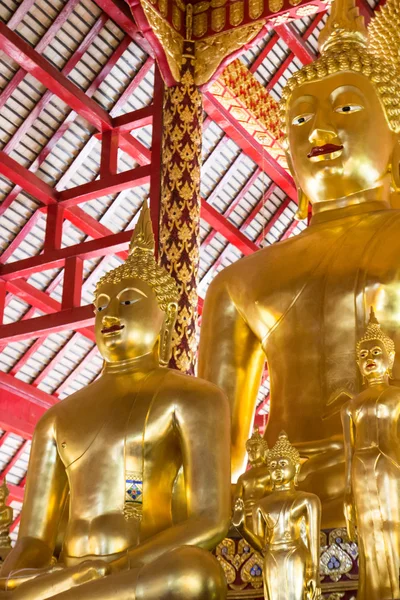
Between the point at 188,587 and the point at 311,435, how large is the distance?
2.58ft

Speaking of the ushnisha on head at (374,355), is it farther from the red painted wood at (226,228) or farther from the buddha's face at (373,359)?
the red painted wood at (226,228)

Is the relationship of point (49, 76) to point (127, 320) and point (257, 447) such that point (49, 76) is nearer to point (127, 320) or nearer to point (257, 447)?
point (127, 320)

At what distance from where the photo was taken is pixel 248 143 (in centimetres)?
974

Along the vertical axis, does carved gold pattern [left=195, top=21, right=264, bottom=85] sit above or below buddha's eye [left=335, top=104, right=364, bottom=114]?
above

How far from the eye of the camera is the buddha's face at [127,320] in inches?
127

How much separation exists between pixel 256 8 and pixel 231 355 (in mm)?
3318

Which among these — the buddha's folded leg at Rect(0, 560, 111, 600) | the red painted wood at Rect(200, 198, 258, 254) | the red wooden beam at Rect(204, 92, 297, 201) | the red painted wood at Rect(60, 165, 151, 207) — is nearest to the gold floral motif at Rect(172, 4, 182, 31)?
the red painted wood at Rect(60, 165, 151, 207)

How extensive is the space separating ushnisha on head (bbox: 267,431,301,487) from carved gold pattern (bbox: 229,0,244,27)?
4.20m

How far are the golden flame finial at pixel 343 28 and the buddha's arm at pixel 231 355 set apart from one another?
2.99ft

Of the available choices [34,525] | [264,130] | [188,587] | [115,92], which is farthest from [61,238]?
[188,587]

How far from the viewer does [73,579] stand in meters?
2.75

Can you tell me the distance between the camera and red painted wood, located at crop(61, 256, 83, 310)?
329 inches

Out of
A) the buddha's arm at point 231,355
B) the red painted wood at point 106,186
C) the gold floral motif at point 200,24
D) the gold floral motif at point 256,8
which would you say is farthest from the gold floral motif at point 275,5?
the buddha's arm at point 231,355

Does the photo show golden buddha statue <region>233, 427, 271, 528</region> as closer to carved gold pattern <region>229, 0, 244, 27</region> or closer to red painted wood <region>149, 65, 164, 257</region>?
red painted wood <region>149, 65, 164, 257</region>
